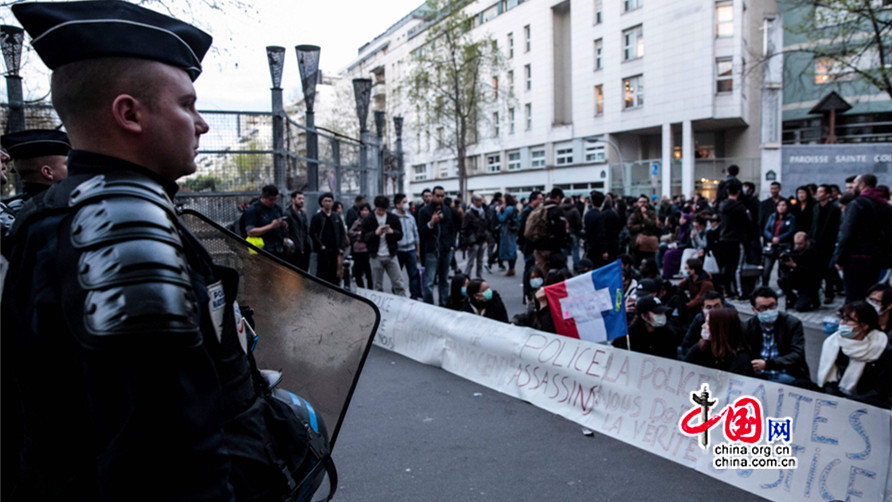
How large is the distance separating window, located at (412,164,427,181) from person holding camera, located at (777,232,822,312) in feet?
186

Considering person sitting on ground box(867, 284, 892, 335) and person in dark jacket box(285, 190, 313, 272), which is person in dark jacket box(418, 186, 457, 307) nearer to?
person in dark jacket box(285, 190, 313, 272)

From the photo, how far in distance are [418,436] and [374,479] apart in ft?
2.70

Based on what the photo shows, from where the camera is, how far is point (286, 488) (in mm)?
1489

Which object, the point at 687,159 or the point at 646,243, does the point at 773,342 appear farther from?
the point at 687,159

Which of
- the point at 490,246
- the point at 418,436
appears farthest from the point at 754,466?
the point at 490,246

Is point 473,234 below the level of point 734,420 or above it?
above

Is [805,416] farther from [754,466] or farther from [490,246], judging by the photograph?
[490,246]

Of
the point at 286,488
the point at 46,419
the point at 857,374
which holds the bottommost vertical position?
the point at 857,374

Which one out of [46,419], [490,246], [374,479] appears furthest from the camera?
[490,246]

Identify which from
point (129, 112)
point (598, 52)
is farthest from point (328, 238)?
point (598, 52)

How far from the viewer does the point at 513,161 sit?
4944 centimetres

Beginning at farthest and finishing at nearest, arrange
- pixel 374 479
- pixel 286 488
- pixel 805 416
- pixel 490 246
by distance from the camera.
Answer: pixel 490 246 → pixel 374 479 → pixel 805 416 → pixel 286 488

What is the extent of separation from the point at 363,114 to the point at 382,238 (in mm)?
8144

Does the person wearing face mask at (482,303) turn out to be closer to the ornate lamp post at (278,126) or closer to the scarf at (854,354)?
the scarf at (854,354)
